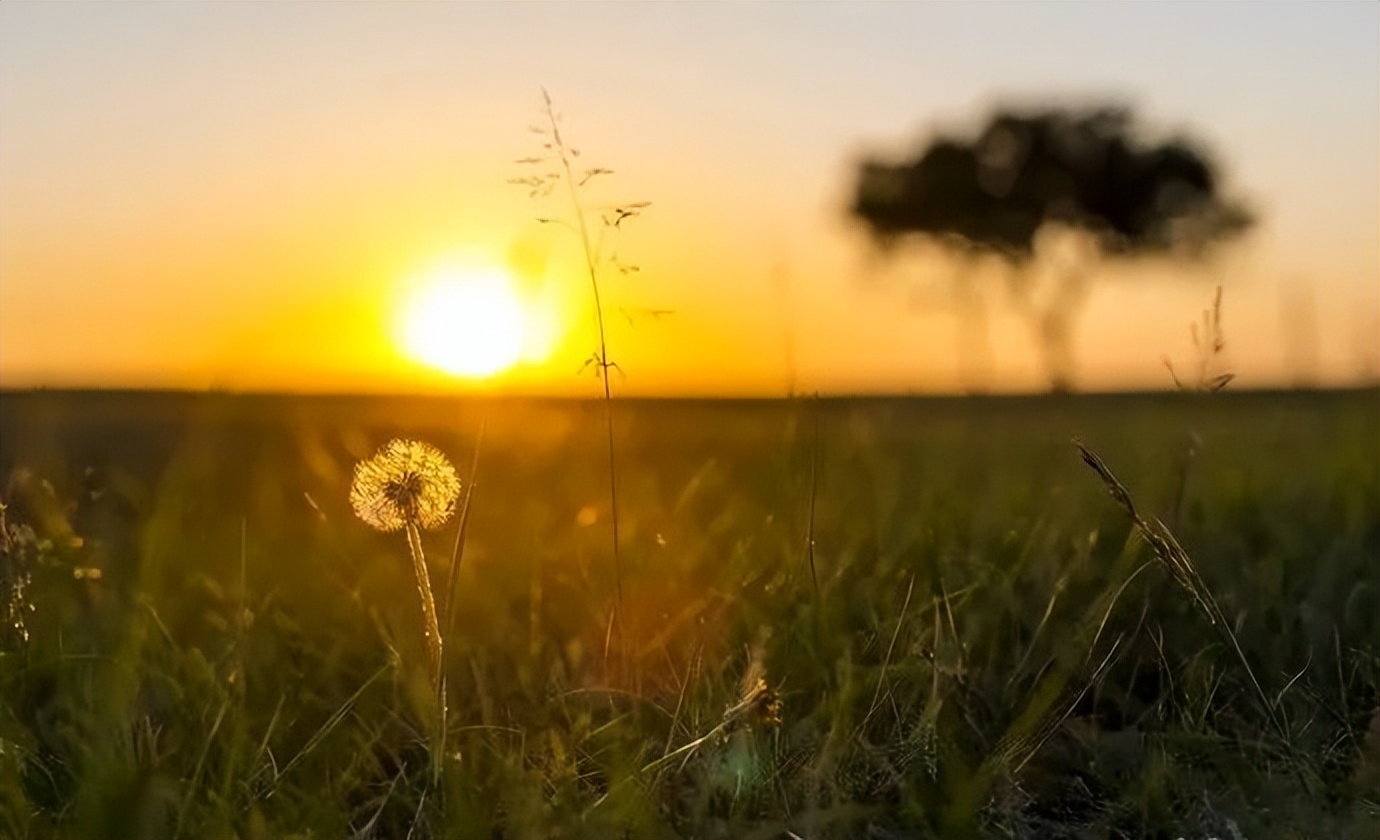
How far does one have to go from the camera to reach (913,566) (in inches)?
93.0

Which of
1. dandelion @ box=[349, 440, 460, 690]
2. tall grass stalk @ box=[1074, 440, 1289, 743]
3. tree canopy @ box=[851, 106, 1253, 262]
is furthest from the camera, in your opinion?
tree canopy @ box=[851, 106, 1253, 262]

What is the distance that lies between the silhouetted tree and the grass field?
2688 cm

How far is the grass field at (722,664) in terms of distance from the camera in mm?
1722

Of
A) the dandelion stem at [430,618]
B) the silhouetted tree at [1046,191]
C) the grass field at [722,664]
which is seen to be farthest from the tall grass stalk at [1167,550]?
the silhouetted tree at [1046,191]

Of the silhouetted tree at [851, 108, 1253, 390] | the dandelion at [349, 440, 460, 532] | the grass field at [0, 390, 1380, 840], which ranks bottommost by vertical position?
the grass field at [0, 390, 1380, 840]

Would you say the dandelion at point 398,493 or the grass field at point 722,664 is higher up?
the dandelion at point 398,493

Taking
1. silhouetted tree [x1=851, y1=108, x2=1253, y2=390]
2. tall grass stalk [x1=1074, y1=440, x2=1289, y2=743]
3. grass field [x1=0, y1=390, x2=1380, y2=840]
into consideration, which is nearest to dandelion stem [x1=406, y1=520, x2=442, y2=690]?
grass field [x1=0, y1=390, x2=1380, y2=840]

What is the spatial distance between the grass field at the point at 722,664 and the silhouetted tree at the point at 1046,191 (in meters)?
26.9

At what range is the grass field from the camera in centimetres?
172

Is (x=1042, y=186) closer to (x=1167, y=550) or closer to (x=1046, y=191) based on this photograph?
(x=1046, y=191)

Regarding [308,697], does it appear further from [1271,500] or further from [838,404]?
[1271,500]

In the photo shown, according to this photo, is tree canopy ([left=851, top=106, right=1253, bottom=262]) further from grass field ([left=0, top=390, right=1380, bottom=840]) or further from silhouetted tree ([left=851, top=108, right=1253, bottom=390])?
grass field ([left=0, top=390, right=1380, bottom=840])

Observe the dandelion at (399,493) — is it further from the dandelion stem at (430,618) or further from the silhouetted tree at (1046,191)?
the silhouetted tree at (1046,191)

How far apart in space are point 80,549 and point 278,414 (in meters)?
4.10
